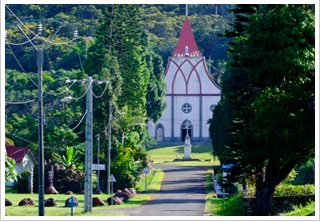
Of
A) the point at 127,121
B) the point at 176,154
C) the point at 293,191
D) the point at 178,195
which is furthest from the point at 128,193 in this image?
the point at 176,154

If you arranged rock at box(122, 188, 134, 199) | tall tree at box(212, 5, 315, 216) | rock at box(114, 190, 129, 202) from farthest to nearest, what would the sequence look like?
rock at box(122, 188, 134, 199), rock at box(114, 190, 129, 202), tall tree at box(212, 5, 315, 216)

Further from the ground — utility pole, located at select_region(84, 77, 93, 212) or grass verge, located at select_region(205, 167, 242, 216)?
utility pole, located at select_region(84, 77, 93, 212)

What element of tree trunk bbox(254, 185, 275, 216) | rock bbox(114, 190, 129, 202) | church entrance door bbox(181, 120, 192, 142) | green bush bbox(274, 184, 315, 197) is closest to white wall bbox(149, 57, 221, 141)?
church entrance door bbox(181, 120, 192, 142)

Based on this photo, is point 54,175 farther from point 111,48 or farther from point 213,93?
point 213,93

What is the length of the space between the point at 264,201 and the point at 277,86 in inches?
144

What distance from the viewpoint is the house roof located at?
38.3 meters

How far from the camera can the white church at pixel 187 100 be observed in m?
69.9

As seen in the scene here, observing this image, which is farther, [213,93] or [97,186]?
[213,93]

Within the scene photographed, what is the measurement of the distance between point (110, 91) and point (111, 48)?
6715 mm

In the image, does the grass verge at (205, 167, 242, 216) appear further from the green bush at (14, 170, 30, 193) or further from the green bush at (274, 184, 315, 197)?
the green bush at (14, 170, 30, 193)

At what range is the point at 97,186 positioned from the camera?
37.1 metres

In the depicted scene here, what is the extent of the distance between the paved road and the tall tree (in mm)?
5383

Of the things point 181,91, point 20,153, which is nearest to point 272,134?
point 20,153

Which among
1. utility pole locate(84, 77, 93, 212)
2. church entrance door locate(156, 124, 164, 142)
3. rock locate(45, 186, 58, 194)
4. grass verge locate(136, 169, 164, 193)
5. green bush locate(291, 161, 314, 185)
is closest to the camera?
utility pole locate(84, 77, 93, 212)
